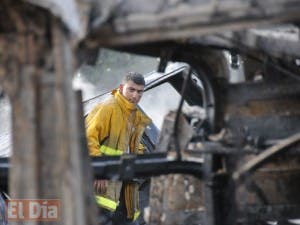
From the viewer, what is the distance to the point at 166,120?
16.4ft

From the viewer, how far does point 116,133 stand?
281 inches

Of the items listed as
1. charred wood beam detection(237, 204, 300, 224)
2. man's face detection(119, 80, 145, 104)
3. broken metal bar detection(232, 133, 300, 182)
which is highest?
man's face detection(119, 80, 145, 104)

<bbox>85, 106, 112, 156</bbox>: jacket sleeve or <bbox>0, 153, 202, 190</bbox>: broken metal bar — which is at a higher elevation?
<bbox>85, 106, 112, 156</bbox>: jacket sleeve

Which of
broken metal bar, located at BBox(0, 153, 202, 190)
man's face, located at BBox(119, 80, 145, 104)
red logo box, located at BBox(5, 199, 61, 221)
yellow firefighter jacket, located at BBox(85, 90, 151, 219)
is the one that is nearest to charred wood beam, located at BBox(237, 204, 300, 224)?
broken metal bar, located at BBox(0, 153, 202, 190)

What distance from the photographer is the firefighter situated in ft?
23.2

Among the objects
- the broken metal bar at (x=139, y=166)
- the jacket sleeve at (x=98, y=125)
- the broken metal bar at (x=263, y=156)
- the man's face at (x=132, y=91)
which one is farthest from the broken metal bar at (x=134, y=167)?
the man's face at (x=132, y=91)

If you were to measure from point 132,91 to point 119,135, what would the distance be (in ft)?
1.60

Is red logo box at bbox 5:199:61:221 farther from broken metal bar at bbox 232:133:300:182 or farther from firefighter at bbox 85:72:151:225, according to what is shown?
firefighter at bbox 85:72:151:225

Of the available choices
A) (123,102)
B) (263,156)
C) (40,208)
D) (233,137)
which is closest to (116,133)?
(123,102)

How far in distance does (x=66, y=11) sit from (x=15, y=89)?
436 mm

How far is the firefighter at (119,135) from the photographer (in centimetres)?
707

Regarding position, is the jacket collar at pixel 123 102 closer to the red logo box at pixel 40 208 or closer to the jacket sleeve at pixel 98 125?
the jacket sleeve at pixel 98 125

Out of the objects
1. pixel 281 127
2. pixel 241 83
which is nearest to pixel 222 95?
pixel 241 83

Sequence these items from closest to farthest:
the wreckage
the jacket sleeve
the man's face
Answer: the wreckage → the jacket sleeve → the man's face
